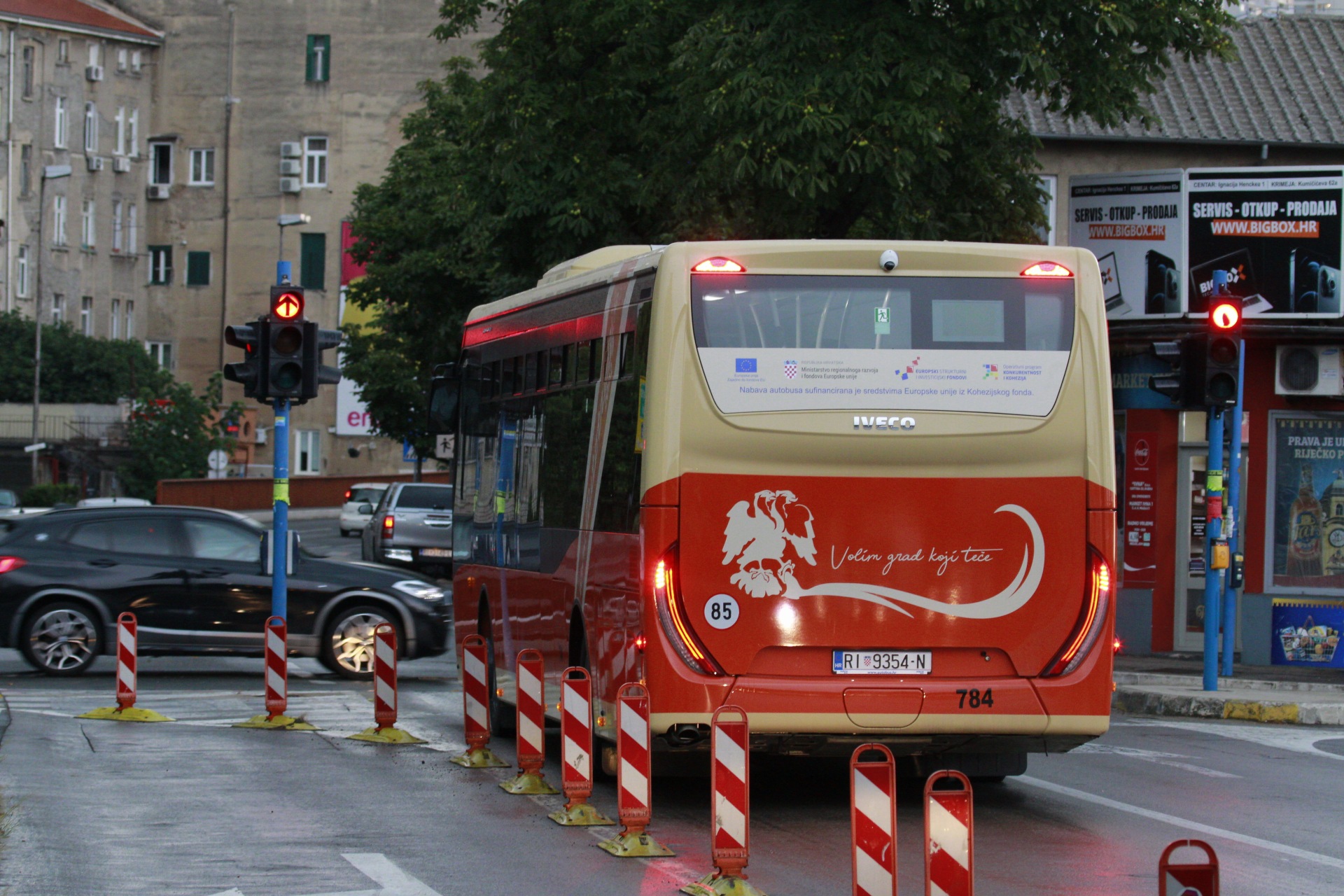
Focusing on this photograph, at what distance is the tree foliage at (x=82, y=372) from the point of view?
69312 millimetres

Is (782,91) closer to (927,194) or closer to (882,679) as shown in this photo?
(927,194)

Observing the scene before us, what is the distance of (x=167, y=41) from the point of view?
7619 centimetres

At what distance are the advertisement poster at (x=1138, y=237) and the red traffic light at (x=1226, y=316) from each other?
5609mm

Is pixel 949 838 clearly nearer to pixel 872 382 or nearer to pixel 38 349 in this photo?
pixel 872 382

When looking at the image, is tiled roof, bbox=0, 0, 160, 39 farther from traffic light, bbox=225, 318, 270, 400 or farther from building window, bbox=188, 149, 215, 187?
traffic light, bbox=225, 318, 270, 400

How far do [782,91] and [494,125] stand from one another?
17.5 ft

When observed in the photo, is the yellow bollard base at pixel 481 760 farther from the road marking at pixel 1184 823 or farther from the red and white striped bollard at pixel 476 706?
the road marking at pixel 1184 823

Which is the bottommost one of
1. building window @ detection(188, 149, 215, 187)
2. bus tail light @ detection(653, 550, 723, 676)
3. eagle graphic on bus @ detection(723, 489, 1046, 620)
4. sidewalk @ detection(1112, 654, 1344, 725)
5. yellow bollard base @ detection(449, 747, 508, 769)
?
sidewalk @ detection(1112, 654, 1344, 725)

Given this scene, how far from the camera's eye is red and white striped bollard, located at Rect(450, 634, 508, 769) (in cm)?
1227

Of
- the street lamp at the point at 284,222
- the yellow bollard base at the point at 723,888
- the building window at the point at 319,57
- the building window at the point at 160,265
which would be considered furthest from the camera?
the building window at the point at 160,265

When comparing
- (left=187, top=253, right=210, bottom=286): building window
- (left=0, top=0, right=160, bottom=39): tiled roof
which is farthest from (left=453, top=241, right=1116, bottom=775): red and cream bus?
(left=187, top=253, right=210, bottom=286): building window

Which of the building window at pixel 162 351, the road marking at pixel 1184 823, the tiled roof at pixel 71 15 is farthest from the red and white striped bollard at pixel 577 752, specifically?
the building window at pixel 162 351

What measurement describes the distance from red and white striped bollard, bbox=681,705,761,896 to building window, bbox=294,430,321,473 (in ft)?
234

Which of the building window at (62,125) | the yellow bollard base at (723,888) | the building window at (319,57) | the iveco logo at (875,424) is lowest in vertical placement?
the yellow bollard base at (723,888)
